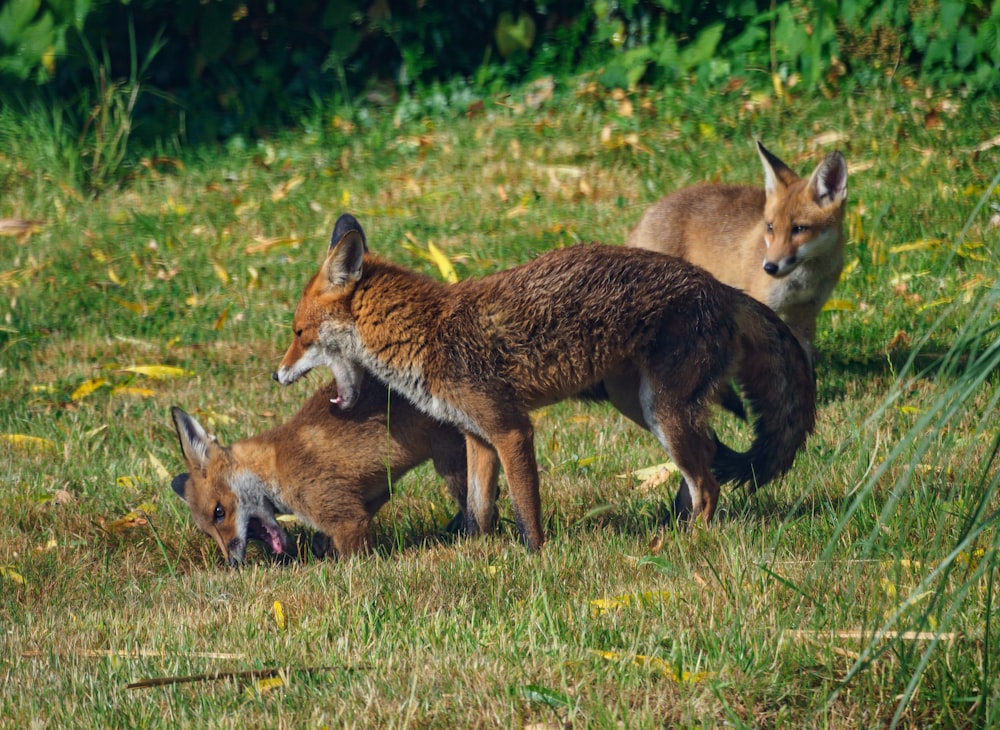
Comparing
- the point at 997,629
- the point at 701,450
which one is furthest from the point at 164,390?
the point at 997,629

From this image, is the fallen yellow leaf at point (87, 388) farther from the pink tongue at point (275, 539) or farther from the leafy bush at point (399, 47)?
the leafy bush at point (399, 47)

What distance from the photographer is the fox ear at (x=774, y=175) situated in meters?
7.64

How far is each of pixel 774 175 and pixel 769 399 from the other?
280 centimetres

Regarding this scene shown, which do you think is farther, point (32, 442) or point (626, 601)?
point (32, 442)

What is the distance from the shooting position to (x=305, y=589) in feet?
15.7

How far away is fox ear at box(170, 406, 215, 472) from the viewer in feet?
19.2

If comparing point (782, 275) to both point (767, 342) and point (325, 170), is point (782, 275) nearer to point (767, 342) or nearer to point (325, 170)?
point (767, 342)

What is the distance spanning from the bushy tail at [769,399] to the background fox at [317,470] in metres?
1.38

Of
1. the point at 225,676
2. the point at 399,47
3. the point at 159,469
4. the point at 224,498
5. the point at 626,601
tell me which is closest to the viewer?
the point at 225,676

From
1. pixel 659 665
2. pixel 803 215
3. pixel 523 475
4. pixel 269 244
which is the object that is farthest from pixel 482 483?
pixel 269 244

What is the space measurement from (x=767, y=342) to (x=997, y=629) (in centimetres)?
193

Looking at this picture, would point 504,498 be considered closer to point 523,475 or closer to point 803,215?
point 523,475

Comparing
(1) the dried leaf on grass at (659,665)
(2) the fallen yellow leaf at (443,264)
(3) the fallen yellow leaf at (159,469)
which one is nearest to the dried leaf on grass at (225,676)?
(1) the dried leaf on grass at (659,665)

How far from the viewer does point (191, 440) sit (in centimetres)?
591
